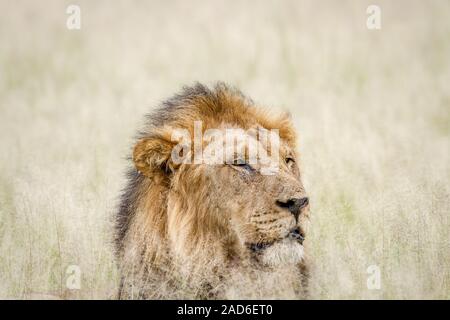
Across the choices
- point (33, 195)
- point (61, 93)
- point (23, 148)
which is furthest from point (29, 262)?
point (61, 93)

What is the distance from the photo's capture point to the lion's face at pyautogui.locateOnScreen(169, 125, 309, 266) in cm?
Answer: 545

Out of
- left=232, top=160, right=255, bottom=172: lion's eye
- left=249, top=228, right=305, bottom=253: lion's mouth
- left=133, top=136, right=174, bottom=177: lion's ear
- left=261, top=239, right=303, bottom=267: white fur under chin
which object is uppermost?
left=133, top=136, right=174, bottom=177: lion's ear

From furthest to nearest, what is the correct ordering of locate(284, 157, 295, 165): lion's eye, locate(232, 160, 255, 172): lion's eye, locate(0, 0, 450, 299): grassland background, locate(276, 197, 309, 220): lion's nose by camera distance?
locate(0, 0, 450, 299): grassland background
locate(284, 157, 295, 165): lion's eye
locate(232, 160, 255, 172): lion's eye
locate(276, 197, 309, 220): lion's nose

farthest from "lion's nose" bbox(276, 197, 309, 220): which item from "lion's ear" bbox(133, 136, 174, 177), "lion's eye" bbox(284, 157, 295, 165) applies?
"lion's ear" bbox(133, 136, 174, 177)

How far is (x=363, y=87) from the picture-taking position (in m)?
14.1

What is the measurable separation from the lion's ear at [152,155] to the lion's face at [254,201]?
0.15 m

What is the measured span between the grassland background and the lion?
0.58 metres

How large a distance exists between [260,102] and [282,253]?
4303 millimetres

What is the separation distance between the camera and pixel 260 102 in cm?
959

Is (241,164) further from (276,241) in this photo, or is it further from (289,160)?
(276,241)

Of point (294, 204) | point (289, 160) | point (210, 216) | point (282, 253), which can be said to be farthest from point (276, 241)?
point (289, 160)

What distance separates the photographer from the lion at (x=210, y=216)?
549 cm

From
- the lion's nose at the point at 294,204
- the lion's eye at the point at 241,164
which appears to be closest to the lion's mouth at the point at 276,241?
the lion's nose at the point at 294,204

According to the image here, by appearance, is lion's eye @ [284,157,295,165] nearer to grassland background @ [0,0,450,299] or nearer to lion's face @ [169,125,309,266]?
lion's face @ [169,125,309,266]
